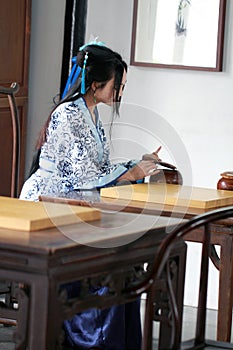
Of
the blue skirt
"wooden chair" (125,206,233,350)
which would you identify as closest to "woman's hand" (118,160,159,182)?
the blue skirt

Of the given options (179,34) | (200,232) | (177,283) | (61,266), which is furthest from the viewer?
(179,34)

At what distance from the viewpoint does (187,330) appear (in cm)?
472

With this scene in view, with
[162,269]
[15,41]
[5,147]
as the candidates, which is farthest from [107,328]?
[15,41]

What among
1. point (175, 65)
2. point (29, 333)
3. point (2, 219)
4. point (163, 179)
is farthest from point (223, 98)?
point (29, 333)

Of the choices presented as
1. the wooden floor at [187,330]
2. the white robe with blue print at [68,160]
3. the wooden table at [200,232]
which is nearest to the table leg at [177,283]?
the wooden table at [200,232]

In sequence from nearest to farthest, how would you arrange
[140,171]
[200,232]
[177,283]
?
[177,283], [200,232], [140,171]

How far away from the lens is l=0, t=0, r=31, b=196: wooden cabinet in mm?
5090

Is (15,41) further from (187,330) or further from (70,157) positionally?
(187,330)

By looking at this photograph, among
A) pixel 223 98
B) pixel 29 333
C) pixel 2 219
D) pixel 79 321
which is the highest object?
pixel 223 98

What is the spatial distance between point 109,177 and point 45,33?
164 cm

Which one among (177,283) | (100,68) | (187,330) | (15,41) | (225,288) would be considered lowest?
(187,330)

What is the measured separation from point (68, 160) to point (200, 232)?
0.70m

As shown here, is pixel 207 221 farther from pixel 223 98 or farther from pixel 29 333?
pixel 223 98

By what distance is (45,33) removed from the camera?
A: 17.9 ft
